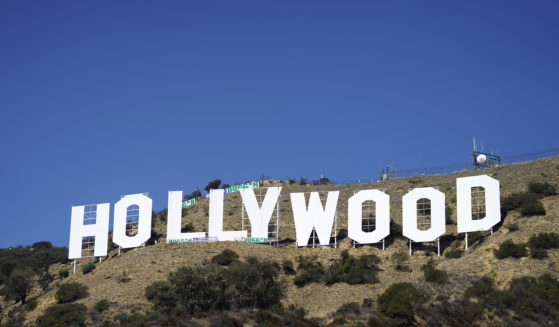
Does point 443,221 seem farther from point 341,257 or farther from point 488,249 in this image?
point 341,257

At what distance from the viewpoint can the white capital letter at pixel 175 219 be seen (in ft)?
231

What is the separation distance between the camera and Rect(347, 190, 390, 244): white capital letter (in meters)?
66.5

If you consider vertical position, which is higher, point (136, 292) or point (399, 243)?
point (399, 243)

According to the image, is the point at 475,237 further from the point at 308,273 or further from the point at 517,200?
the point at 308,273

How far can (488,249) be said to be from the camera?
60.1 meters

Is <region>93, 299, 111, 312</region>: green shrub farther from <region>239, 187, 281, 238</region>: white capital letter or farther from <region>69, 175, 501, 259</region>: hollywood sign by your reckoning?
<region>239, 187, 281, 238</region>: white capital letter

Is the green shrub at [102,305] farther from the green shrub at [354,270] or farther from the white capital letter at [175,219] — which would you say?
the green shrub at [354,270]

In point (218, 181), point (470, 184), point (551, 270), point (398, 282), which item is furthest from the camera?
point (218, 181)

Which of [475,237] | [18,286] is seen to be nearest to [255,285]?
[475,237]

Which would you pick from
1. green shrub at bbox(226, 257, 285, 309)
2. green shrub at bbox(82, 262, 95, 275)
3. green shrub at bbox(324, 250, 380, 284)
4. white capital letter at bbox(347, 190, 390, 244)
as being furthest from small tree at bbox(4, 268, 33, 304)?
white capital letter at bbox(347, 190, 390, 244)

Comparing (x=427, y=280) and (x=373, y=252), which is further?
(x=373, y=252)

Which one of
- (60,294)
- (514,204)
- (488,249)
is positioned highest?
(514,204)

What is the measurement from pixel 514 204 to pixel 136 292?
3326 centimetres

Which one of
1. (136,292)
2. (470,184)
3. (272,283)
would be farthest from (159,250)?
(470,184)
